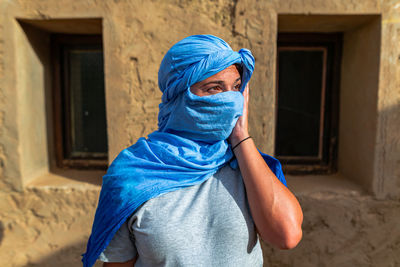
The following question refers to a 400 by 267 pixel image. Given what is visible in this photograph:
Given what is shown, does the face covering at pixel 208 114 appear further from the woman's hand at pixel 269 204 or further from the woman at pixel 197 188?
the woman's hand at pixel 269 204

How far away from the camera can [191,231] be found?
0.81 m

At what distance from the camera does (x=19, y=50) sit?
1.93 metres

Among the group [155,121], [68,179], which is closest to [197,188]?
[155,121]

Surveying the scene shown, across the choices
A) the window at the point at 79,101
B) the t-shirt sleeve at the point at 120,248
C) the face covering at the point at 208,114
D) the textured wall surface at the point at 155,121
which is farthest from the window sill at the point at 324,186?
the window at the point at 79,101

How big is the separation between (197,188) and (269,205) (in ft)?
0.77

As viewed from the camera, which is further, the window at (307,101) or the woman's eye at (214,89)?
the window at (307,101)

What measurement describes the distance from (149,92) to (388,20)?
169 centimetres

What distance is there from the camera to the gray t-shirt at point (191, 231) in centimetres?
79

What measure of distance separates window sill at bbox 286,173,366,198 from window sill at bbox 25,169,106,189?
150cm

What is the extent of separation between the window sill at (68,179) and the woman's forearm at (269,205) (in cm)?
148

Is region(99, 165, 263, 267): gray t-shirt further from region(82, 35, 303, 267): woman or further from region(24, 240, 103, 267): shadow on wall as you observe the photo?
region(24, 240, 103, 267): shadow on wall

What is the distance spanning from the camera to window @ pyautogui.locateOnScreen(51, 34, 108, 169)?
2.29 m

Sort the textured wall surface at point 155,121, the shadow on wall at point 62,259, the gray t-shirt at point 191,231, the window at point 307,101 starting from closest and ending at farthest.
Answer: the gray t-shirt at point 191,231 < the textured wall surface at point 155,121 < the shadow on wall at point 62,259 < the window at point 307,101

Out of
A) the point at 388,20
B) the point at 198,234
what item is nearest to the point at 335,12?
the point at 388,20
